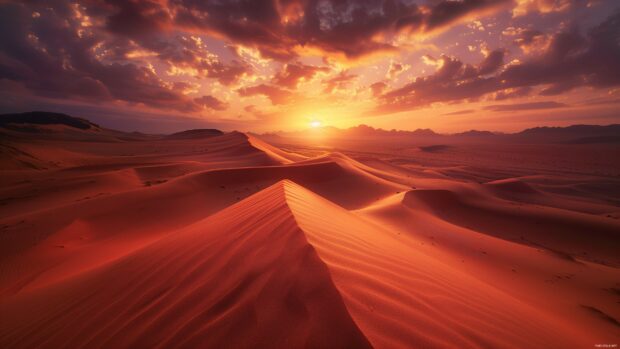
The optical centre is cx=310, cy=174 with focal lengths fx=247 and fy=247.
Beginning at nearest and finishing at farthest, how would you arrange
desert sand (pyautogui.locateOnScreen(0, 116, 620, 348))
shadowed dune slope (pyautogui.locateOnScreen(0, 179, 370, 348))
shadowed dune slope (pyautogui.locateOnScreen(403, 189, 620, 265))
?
shadowed dune slope (pyautogui.locateOnScreen(0, 179, 370, 348))
desert sand (pyautogui.locateOnScreen(0, 116, 620, 348))
shadowed dune slope (pyautogui.locateOnScreen(403, 189, 620, 265))

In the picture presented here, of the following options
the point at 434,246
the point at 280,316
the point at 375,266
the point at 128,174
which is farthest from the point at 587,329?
the point at 128,174

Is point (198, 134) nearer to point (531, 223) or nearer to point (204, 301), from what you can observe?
point (531, 223)

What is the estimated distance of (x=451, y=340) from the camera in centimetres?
165

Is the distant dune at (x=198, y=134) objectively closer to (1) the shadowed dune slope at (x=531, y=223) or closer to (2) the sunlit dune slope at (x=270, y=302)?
(1) the shadowed dune slope at (x=531, y=223)

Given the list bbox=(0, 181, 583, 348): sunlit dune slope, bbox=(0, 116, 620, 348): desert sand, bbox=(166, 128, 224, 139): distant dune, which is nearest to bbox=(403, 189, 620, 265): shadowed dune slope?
bbox=(0, 116, 620, 348): desert sand

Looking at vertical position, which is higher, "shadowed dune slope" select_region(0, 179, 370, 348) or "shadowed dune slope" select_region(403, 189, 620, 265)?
"shadowed dune slope" select_region(0, 179, 370, 348)

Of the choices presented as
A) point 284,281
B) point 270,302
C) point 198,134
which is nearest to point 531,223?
point 284,281

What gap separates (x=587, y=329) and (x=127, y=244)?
24.8 feet

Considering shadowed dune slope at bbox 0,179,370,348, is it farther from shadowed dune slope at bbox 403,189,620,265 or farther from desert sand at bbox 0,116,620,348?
shadowed dune slope at bbox 403,189,620,265

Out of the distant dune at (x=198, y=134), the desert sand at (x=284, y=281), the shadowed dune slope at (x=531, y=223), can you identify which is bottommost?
the shadowed dune slope at (x=531, y=223)

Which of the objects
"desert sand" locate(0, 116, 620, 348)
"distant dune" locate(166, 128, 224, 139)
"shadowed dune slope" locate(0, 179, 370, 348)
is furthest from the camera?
"distant dune" locate(166, 128, 224, 139)

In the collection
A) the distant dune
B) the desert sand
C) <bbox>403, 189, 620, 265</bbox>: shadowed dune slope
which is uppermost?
the distant dune

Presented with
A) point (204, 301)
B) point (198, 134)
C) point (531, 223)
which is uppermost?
point (198, 134)

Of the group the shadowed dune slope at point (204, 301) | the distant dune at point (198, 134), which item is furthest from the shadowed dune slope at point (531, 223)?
the distant dune at point (198, 134)
